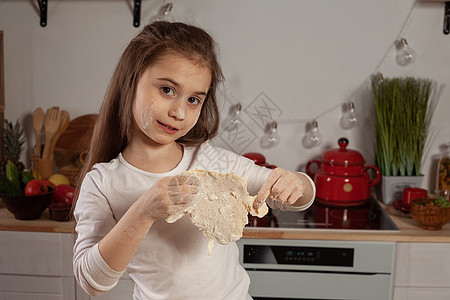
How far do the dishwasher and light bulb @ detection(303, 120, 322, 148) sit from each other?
1.75ft

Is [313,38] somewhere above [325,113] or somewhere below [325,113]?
above

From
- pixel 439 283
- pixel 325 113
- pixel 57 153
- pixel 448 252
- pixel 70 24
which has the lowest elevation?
pixel 439 283

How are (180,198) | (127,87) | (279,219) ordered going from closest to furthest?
(180,198) → (127,87) → (279,219)

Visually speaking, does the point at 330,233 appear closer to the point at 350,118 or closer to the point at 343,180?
the point at 343,180

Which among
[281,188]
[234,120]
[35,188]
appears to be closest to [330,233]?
[234,120]

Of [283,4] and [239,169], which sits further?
[283,4]

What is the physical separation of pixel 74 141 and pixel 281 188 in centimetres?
148

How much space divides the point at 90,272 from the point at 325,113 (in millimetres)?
1555

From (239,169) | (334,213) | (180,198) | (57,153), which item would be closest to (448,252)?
(334,213)

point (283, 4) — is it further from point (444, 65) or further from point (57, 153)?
point (57, 153)

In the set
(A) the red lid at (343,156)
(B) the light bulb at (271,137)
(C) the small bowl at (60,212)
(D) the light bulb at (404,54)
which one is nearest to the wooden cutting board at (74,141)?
(C) the small bowl at (60,212)

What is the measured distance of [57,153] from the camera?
2.18 meters

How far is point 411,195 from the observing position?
1.88m

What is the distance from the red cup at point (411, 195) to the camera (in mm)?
1874
